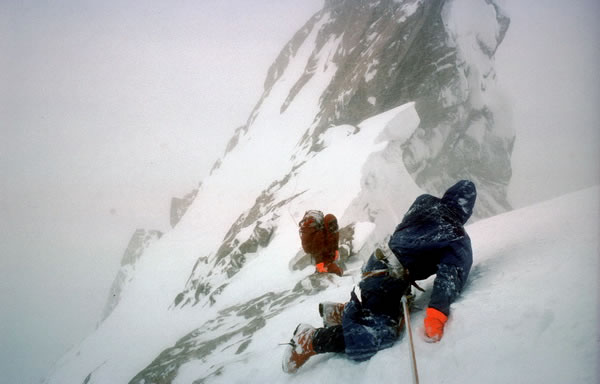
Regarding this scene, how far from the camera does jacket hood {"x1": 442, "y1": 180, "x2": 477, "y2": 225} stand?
3.10 meters

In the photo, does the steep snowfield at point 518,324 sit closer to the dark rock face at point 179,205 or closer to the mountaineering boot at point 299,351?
the mountaineering boot at point 299,351

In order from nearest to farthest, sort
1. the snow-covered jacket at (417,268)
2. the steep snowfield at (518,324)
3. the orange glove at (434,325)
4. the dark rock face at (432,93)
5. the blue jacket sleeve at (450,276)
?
the steep snowfield at (518,324)
the orange glove at (434,325)
the blue jacket sleeve at (450,276)
the snow-covered jacket at (417,268)
the dark rock face at (432,93)

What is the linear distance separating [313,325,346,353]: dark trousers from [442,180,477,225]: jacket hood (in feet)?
5.32

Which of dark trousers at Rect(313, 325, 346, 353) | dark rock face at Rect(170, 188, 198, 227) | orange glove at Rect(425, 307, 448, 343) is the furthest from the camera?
dark rock face at Rect(170, 188, 198, 227)

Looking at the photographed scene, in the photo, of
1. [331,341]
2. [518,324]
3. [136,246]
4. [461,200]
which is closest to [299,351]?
[331,341]

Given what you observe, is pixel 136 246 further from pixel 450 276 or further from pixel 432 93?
pixel 450 276

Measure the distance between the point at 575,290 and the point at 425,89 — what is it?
16.0 metres

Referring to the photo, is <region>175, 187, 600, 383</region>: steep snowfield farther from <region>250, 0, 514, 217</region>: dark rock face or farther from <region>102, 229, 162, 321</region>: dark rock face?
<region>102, 229, 162, 321</region>: dark rock face

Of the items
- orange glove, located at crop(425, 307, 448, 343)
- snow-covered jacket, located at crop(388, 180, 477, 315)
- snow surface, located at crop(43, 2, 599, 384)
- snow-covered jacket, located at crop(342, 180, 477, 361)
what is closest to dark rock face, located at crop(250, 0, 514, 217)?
snow surface, located at crop(43, 2, 599, 384)

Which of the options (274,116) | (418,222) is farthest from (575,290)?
(274,116)

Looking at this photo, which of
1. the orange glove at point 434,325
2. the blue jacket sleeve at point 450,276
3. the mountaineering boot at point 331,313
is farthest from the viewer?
the mountaineering boot at point 331,313

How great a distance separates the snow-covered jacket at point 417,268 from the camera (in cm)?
267

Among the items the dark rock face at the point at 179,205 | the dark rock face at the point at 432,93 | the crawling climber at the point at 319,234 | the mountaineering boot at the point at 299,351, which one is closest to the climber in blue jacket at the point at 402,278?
the mountaineering boot at the point at 299,351

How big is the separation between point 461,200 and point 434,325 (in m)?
1.33
